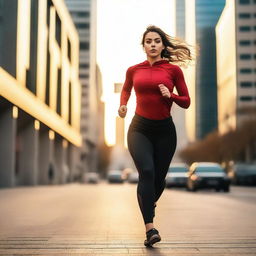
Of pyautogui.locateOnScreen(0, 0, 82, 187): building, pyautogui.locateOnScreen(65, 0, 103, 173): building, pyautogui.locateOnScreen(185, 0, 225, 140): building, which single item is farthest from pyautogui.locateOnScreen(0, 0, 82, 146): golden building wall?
pyautogui.locateOnScreen(185, 0, 225, 140): building

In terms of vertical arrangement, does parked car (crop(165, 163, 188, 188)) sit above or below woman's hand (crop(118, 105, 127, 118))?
below

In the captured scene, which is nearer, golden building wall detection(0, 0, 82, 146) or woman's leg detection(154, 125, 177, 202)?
woman's leg detection(154, 125, 177, 202)

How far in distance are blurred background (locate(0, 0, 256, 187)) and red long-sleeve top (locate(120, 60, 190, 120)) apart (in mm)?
440

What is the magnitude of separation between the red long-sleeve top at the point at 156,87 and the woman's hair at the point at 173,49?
16cm

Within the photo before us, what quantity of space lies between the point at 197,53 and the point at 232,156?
6769 centimetres

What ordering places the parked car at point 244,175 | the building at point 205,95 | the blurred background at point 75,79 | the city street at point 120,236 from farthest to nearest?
the building at point 205,95 < the parked car at point 244,175 < the blurred background at point 75,79 < the city street at point 120,236

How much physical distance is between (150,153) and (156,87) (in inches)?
24.4

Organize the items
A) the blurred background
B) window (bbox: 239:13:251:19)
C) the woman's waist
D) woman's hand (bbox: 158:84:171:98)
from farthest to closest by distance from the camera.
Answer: window (bbox: 239:13:251:19)
the blurred background
the woman's waist
woman's hand (bbox: 158:84:171:98)

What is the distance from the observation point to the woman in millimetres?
5180

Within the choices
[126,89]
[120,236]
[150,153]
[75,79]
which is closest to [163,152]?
[150,153]

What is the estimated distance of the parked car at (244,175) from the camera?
127ft

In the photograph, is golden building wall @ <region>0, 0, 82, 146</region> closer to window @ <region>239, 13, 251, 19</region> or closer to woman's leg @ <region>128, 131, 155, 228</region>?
woman's leg @ <region>128, 131, 155, 228</region>

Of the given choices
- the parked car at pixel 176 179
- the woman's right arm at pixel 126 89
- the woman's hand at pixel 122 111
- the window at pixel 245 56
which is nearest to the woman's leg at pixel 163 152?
the woman's hand at pixel 122 111

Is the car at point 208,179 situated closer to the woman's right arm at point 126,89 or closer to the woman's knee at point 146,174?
the woman's right arm at point 126,89
